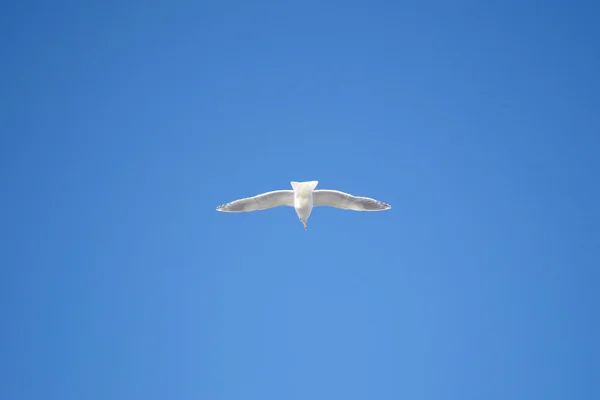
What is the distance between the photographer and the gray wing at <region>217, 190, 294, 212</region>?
103 ft

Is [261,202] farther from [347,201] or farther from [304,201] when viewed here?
[347,201]

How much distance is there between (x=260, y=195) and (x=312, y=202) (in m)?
1.79

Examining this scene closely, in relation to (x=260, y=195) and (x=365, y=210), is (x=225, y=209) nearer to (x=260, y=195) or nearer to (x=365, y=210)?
(x=260, y=195)

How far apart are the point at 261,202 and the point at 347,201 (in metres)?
2.93

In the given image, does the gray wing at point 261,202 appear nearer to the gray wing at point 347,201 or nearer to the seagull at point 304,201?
the seagull at point 304,201

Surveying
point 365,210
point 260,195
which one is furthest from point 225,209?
point 365,210

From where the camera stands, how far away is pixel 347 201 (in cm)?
3206

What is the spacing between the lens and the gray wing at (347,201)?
31797 mm

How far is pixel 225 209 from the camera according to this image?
104 ft

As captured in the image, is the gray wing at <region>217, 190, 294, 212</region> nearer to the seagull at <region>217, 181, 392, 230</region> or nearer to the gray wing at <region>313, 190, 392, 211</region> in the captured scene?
the seagull at <region>217, 181, 392, 230</region>

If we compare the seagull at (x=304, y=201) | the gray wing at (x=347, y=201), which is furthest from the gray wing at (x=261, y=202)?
the gray wing at (x=347, y=201)

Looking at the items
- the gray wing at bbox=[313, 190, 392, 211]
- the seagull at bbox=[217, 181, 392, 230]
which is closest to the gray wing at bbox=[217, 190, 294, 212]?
the seagull at bbox=[217, 181, 392, 230]

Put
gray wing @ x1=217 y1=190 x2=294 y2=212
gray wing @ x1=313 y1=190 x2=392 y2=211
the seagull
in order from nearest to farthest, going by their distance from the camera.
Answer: the seagull
gray wing @ x1=217 y1=190 x2=294 y2=212
gray wing @ x1=313 y1=190 x2=392 y2=211

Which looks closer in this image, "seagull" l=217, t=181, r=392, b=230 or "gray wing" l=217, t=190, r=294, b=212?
"seagull" l=217, t=181, r=392, b=230
